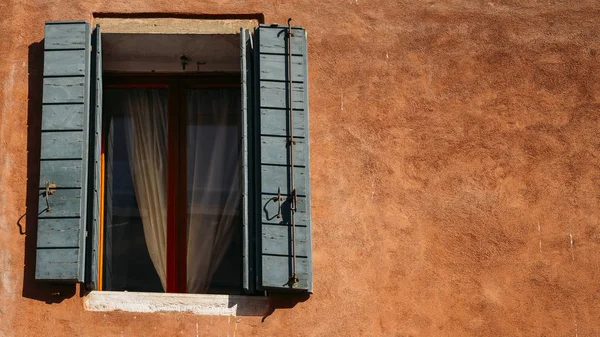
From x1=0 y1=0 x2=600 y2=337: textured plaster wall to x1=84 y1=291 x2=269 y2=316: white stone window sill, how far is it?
0.05 meters

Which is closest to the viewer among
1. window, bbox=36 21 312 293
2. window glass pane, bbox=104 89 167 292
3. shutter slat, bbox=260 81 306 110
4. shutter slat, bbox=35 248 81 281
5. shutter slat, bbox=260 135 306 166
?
shutter slat, bbox=35 248 81 281

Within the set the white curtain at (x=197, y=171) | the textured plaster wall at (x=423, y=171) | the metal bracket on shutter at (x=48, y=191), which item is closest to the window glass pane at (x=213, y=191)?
the white curtain at (x=197, y=171)

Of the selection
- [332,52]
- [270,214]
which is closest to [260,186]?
[270,214]

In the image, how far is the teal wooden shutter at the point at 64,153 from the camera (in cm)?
650

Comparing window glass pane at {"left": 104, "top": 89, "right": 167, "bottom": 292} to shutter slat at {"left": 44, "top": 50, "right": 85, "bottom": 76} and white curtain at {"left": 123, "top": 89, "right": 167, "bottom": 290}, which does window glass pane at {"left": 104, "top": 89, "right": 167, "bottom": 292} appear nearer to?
white curtain at {"left": 123, "top": 89, "right": 167, "bottom": 290}

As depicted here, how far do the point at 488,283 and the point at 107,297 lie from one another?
6.54 feet

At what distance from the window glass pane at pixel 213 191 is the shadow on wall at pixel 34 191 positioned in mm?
811

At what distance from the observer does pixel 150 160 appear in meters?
7.28

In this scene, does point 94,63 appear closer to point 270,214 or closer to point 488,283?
point 270,214

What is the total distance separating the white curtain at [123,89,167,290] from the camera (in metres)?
7.12

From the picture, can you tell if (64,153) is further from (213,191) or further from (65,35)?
(213,191)

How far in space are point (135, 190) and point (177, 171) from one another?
0.26 metres

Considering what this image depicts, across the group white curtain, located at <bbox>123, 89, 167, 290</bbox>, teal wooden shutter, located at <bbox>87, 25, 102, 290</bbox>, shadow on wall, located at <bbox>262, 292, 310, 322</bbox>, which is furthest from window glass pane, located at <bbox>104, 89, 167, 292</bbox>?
shadow on wall, located at <bbox>262, 292, 310, 322</bbox>

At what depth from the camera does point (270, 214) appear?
260 inches
